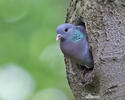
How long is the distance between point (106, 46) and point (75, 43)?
21.1 inches

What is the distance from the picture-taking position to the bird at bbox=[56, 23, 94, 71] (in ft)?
10.9

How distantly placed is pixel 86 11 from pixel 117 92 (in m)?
0.92

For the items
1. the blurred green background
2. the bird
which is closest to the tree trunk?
the bird

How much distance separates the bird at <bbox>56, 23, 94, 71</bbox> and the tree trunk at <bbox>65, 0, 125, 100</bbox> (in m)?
0.18

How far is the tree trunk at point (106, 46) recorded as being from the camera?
9.18 feet

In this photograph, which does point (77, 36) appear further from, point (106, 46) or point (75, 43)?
point (106, 46)

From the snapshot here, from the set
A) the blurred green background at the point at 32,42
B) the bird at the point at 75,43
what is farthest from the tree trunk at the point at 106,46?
the blurred green background at the point at 32,42

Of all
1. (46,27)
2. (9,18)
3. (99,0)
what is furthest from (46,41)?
(99,0)

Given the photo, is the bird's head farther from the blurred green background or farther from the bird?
the blurred green background

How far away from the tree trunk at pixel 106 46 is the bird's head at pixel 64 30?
0.65ft

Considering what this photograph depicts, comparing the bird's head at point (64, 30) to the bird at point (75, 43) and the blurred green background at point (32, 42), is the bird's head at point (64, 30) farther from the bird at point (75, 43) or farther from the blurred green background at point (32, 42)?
the blurred green background at point (32, 42)

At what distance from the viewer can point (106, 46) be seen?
9.53 ft

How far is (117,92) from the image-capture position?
273 centimetres

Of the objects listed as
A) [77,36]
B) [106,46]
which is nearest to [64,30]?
[77,36]
